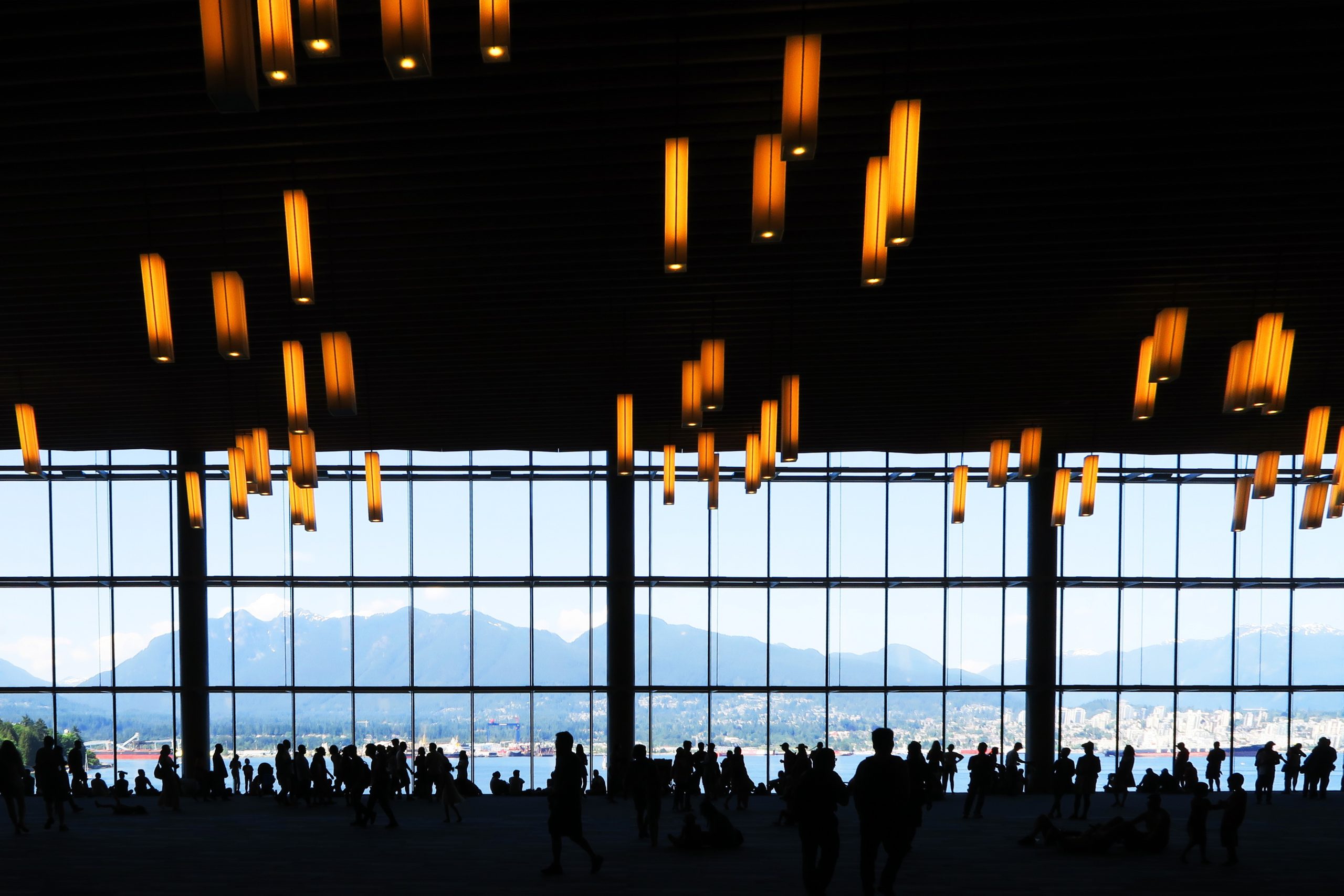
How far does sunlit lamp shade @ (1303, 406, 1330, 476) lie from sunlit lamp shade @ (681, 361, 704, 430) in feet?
23.7

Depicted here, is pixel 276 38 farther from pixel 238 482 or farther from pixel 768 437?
pixel 238 482

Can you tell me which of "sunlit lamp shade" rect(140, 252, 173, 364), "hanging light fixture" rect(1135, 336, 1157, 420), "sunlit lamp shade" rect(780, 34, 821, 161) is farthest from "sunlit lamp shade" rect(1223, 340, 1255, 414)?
"sunlit lamp shade" rect(140, 252, 173, 364)

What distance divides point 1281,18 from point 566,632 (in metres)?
17.7

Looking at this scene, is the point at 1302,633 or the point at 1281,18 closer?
the point at 1281,18

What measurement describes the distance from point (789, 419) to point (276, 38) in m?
7.60

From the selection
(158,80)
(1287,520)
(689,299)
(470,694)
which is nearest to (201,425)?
(470,694)

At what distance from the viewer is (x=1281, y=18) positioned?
272 inches

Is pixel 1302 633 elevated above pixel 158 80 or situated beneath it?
situated beneath

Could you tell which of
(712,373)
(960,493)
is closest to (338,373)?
(712,373)

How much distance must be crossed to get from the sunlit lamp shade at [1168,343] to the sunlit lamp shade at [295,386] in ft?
25.7

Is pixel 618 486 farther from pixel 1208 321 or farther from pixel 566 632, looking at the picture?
pixel 1208 321

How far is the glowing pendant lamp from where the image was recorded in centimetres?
680

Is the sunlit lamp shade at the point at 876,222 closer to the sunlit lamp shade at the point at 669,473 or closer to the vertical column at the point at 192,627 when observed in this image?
the sunlit lamp shade at the point at 669,473

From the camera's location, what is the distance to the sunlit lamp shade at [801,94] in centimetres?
588
